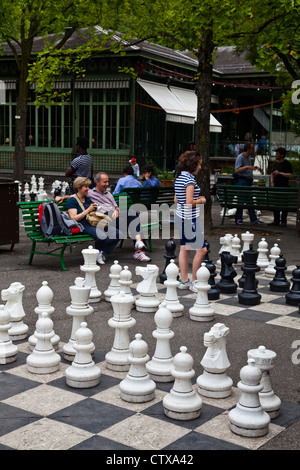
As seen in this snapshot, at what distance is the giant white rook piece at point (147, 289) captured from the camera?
616 cm

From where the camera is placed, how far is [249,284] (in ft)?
21.8

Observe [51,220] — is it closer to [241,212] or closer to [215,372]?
[215,372]

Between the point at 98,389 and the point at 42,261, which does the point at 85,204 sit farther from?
the point at 98,389

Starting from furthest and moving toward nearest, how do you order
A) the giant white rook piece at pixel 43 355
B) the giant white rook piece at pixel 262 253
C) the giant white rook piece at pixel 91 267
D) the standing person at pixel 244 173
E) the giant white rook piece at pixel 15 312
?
the standing person at pixel 244 173 < the giant white rook piece at pixel 262 253 < the giant white rook piece at pixel 91 267 < the giant white rook piece at pixel 15 312 < the giant white rook piece at pixel 43 355

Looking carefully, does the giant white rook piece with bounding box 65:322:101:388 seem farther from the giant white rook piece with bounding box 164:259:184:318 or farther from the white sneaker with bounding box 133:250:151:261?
the white sneaker with bounding box 133:250:151:261

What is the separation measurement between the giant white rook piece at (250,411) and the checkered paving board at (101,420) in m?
0.04

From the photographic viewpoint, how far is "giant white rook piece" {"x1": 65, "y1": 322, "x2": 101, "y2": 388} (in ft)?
13.6

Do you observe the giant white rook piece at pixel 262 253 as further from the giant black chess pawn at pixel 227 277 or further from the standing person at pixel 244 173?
the standing person at pixel 244 173

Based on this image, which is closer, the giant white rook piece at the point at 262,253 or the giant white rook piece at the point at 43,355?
the giant white rook piece at the point at 43,355

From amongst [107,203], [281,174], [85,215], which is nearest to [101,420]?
[85,215]

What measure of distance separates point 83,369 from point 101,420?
583mm

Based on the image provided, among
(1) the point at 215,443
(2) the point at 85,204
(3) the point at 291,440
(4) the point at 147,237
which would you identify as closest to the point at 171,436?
(1) the point at 215,443

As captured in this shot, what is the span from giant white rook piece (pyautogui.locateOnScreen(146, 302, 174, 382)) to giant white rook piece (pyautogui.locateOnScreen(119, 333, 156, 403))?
31 cm

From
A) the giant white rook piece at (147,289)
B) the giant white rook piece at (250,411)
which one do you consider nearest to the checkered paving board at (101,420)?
the giant white rook piece at (250,411)
